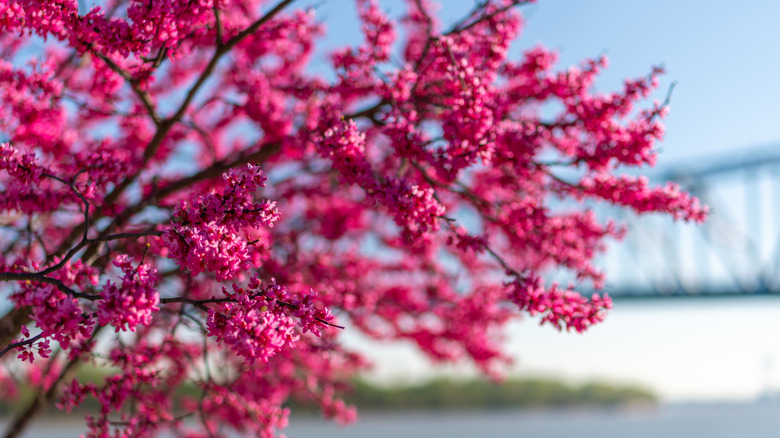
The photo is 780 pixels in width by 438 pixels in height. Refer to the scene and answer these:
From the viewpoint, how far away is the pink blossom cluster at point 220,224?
10.3 ft

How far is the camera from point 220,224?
3.23 metres

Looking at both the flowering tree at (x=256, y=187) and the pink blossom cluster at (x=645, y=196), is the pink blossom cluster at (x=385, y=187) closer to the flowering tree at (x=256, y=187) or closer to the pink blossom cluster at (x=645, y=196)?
the flowering tree at (x=256, y=187)

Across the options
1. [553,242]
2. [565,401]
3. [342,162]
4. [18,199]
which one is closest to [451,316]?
[553,242]

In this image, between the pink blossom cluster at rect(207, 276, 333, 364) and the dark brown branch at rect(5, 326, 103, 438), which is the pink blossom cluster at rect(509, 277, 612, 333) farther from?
the dark brown branch at rect(5, 326, 103, 438)

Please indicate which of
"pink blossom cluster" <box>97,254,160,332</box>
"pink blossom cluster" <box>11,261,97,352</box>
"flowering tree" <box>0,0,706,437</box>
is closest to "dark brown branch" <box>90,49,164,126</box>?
"flowering tree" <box>0,0,706,437</box>

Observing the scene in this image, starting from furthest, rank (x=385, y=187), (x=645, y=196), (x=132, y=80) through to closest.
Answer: (x=645, y=196), (x=132, y=80), (x=385, y=187)

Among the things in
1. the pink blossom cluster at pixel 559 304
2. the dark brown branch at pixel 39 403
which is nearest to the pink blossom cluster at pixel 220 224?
the pink blossom cluster at pixel 559 304

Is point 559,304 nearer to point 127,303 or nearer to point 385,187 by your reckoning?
point 385,187

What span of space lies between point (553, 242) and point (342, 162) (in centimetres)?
226

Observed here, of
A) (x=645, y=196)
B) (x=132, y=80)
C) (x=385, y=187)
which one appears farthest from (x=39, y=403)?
(x=645, y=196)

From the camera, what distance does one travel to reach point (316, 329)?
326 centimetres

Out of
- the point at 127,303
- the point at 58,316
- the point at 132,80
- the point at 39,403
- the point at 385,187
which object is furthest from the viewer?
the point at 39,403

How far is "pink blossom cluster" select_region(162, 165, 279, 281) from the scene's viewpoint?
313cm

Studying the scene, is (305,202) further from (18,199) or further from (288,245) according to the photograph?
(18,199)
